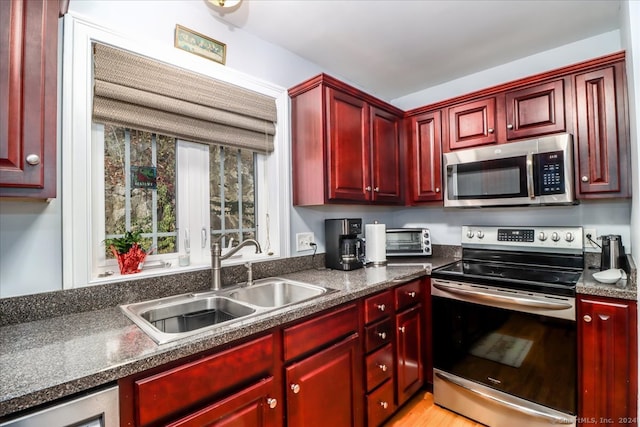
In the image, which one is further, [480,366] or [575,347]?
[480,366]

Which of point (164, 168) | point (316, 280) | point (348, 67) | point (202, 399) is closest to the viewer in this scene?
point (202, 399)

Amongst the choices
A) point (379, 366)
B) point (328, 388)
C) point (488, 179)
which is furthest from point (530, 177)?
point (328, 388)

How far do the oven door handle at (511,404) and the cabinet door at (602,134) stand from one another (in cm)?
121

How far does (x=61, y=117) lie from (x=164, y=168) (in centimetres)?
48

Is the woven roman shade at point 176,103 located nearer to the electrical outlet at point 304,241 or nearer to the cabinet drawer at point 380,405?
the electrical outlet at point 304,241

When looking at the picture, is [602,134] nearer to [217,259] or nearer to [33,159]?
[217,259]

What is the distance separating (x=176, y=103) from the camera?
5.12ft

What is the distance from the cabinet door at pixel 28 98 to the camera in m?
0.88

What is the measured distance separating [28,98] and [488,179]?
2324mm

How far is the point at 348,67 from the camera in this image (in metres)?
2.38

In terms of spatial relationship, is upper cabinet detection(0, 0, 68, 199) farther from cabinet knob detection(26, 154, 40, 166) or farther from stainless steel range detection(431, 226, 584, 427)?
stainless steel range detection(431, 226, 584, 427)

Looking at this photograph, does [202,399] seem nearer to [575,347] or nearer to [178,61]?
[178,61]

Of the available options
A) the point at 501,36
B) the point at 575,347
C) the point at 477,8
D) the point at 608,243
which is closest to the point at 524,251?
the point at 608,243

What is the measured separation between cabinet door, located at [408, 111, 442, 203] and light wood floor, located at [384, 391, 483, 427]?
142cm
